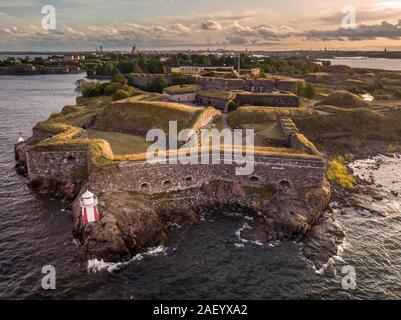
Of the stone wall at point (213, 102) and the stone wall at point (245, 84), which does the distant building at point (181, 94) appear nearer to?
the stone wall at point (213, 102)

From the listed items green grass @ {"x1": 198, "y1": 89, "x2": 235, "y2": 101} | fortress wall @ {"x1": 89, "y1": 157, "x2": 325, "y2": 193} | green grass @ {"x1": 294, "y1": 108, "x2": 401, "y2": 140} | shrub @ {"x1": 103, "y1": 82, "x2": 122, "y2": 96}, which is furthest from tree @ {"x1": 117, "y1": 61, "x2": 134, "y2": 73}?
fortress wall @ {"x1": 89, "y1": 157, "x2": 325, "y2": 193}

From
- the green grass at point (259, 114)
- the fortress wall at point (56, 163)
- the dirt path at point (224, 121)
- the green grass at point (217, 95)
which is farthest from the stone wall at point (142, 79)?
the fortress wall at point (56, 163)

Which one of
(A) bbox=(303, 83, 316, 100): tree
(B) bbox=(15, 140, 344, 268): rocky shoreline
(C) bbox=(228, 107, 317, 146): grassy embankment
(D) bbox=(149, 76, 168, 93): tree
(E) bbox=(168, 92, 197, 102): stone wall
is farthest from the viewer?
(D) bbox=(149, 76, 168, 93): tree

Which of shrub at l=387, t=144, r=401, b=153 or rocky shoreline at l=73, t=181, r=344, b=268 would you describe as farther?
shrub at l=387, t=144, r=401, b=153

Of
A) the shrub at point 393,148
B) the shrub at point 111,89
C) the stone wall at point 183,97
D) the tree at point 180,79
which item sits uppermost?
the tree at point 180,79

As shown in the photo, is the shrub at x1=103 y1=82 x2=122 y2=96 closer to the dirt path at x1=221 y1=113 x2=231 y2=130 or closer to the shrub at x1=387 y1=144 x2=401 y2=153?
the dirt path at x1=221 y1=113 x2=231 y2=130
